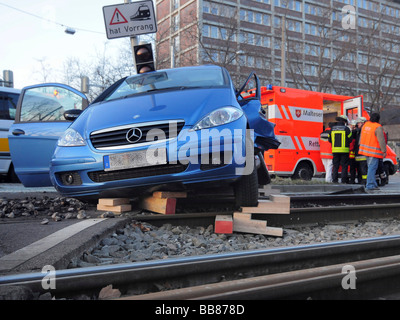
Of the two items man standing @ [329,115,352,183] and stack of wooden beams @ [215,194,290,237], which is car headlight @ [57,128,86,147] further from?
man standing @ [329,115,352,183]

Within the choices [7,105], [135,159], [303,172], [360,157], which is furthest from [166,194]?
[303,172]

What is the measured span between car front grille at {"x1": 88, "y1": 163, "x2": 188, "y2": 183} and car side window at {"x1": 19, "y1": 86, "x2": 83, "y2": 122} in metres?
2.73

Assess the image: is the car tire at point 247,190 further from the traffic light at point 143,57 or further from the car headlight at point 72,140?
the traffic light at point 143,57

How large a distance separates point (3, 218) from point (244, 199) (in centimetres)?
243

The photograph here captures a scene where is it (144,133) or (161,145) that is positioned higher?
(144,133)

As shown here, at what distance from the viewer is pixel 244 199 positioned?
380cm

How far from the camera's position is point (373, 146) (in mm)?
9039

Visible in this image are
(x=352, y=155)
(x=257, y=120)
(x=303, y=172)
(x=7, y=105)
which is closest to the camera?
(x=257, y=120)

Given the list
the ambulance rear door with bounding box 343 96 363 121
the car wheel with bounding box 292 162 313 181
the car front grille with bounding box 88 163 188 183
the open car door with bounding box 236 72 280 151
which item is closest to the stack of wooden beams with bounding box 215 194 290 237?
the car front grille with bounding box 88 163 188 183

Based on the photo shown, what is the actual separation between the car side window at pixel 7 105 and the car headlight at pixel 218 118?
848 centimetres

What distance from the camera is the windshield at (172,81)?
13.5 ft

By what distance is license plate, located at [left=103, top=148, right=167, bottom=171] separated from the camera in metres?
3.32

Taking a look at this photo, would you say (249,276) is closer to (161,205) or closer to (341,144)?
(161,205)

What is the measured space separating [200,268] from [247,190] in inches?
73.7
